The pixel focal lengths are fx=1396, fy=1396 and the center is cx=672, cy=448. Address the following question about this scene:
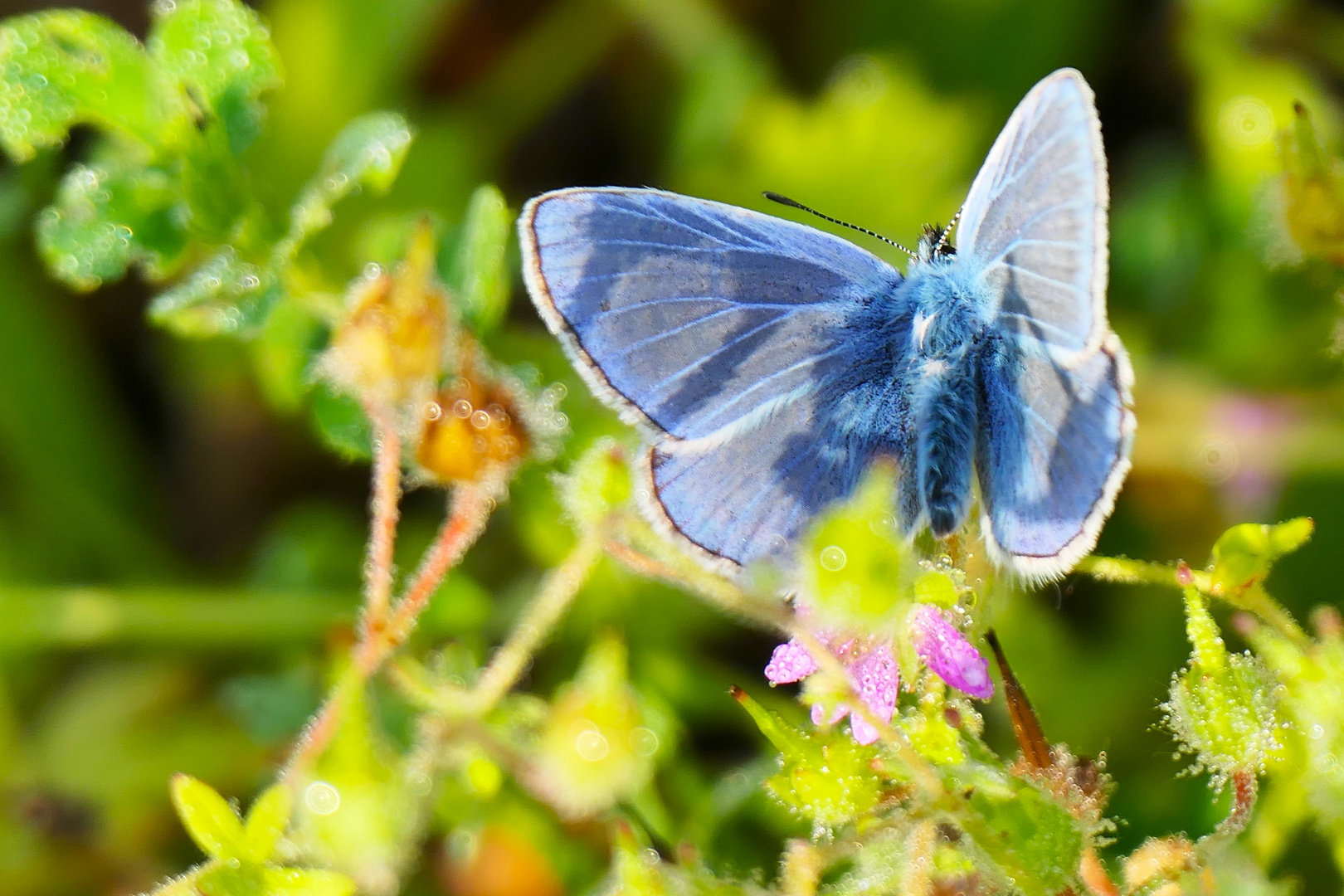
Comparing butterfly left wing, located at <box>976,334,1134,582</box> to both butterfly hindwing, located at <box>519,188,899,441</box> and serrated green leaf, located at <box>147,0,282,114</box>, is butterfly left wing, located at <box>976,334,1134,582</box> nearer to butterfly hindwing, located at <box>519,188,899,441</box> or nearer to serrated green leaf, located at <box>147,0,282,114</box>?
butterfly hindwing, located at <box>519,188,899,441</box>

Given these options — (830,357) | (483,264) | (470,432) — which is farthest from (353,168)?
(830,357)

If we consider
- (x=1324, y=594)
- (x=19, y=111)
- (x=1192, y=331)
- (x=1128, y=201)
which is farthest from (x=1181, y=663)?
(x=19, y=111)

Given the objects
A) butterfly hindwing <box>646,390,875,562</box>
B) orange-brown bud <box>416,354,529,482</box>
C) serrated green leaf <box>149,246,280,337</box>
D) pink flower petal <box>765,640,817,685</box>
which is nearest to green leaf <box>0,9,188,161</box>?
A: serrated green leaf <box>149,246,280,337</box>

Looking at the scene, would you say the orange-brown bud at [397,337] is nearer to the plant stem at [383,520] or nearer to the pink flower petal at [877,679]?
the plant stem at [383,520]

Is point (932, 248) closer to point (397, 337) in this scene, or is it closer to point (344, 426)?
point (397, 337)

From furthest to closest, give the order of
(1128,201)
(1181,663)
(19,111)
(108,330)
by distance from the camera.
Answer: (108,330) → (1128,201) → (1181,663) → (19,111)

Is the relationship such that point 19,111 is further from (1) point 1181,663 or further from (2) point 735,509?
(1) point 1181,663
